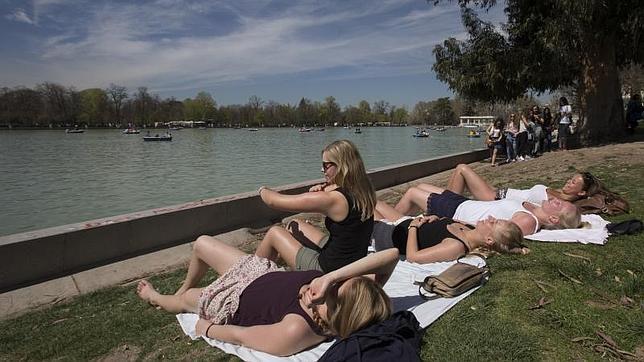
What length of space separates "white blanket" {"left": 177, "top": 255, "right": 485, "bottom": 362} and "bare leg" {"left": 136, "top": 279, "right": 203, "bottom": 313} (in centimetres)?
9

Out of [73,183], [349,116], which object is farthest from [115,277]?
[349,116]

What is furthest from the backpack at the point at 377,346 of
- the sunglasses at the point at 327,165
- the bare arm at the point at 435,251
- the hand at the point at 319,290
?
the bare arm at the point at 435,251

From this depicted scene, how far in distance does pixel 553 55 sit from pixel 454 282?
13.6 metres

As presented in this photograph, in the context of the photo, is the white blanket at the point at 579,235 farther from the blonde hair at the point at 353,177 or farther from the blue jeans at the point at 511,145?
the blue jeans at the point at 511,145

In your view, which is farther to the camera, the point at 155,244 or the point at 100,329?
the point at 155,244

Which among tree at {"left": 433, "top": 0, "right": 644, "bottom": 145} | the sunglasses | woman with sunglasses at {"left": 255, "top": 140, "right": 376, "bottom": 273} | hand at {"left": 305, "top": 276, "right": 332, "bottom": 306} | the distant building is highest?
tree at {"left": 433, "top": 0, "right": 644, "bottom": 145}

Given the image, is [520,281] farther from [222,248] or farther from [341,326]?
[222,248]

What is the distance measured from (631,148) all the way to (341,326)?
13.0 meters

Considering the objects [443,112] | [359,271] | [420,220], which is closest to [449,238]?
[420,220]

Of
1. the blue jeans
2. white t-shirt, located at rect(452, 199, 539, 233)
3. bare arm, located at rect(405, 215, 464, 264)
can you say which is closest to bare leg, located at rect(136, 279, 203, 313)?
bare arm, located at rect(405, 215, 464, 264)

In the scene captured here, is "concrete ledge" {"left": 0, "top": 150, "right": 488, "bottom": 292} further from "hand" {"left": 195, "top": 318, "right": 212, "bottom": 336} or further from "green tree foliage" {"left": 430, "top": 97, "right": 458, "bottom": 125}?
"green tree foliage" {"left": 430, "top": 97, "right": 458, "bottom": 125}

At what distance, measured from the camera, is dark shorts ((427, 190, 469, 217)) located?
5.69 m

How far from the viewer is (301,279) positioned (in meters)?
2.96

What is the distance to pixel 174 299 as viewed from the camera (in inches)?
147
